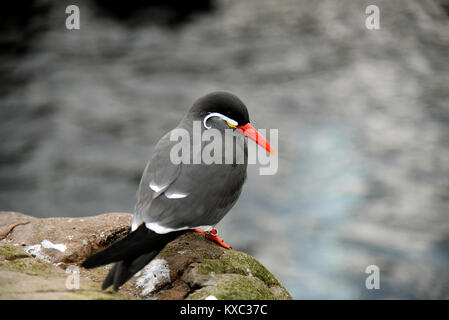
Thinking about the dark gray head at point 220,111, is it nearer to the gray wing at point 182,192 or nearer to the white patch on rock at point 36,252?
the gray wing at point 182,192

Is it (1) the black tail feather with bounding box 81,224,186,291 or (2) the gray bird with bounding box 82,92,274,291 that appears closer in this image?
(1) the black tail feather with bounding box 81,224,186,291

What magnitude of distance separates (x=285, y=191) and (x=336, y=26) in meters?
6.20

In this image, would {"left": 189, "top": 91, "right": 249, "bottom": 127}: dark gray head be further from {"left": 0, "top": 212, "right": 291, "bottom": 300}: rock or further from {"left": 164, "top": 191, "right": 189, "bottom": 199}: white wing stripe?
{"left": 0, "top": 212, "right": 291, "bottom": 300}: rock

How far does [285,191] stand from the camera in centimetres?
854

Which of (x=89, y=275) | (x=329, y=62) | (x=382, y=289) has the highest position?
(x=329, y=62)

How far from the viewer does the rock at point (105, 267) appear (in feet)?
9.70

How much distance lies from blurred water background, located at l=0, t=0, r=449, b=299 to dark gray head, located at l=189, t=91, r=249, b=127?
4.03 metres

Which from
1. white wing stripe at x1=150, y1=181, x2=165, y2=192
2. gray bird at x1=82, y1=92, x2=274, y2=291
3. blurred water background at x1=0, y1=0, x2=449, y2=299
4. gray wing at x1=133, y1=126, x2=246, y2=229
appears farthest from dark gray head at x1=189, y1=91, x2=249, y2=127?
blurred water background at x1=0, y1=0, x2=449, y2=299

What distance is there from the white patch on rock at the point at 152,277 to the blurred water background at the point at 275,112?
3.94 metres

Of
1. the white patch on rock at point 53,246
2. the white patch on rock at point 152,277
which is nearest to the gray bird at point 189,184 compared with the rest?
the white patch on rock at point 152,277

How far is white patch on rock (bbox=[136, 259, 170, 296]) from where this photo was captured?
331 cm

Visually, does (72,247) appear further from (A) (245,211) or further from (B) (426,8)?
(B) (426,8)

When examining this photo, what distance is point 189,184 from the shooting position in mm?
3352
